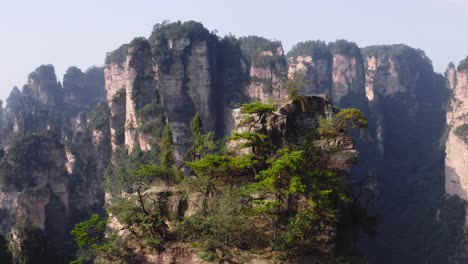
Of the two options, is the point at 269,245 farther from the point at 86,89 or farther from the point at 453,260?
the point at 86,89

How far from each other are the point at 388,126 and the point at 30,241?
6053 centimetres

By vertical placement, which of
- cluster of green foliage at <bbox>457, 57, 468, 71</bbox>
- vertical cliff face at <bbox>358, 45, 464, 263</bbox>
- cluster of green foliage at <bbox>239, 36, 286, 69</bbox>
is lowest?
vertical cliff face at <bbox>358, 45, 464, 263</bbox>

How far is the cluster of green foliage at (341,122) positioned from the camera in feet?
61.9

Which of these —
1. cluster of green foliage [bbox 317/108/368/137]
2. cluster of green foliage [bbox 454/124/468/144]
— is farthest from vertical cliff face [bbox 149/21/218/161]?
cluster of green foliage [bbox 317/108/368/137]

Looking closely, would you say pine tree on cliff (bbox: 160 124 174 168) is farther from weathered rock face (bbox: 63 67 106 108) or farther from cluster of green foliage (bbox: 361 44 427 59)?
cluster of green foliage (bbox: 361 44 427 59)

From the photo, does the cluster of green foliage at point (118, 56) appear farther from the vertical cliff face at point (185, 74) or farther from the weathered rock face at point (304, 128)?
the weathered rock face at point (304, 128)

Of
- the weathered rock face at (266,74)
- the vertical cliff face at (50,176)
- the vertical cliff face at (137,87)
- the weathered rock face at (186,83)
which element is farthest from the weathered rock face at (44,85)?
the vertical cliff face at (137,87)

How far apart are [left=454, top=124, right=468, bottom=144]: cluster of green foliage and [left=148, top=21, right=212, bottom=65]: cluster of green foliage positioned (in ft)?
97.6

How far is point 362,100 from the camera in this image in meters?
74.1

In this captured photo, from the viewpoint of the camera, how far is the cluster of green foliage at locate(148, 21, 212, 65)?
48938 millimetres

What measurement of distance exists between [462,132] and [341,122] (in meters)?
40.0

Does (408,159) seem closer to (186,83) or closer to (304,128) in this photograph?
(186,83)

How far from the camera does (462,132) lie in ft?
174

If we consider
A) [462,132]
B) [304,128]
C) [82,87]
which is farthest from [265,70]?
[82,87]
